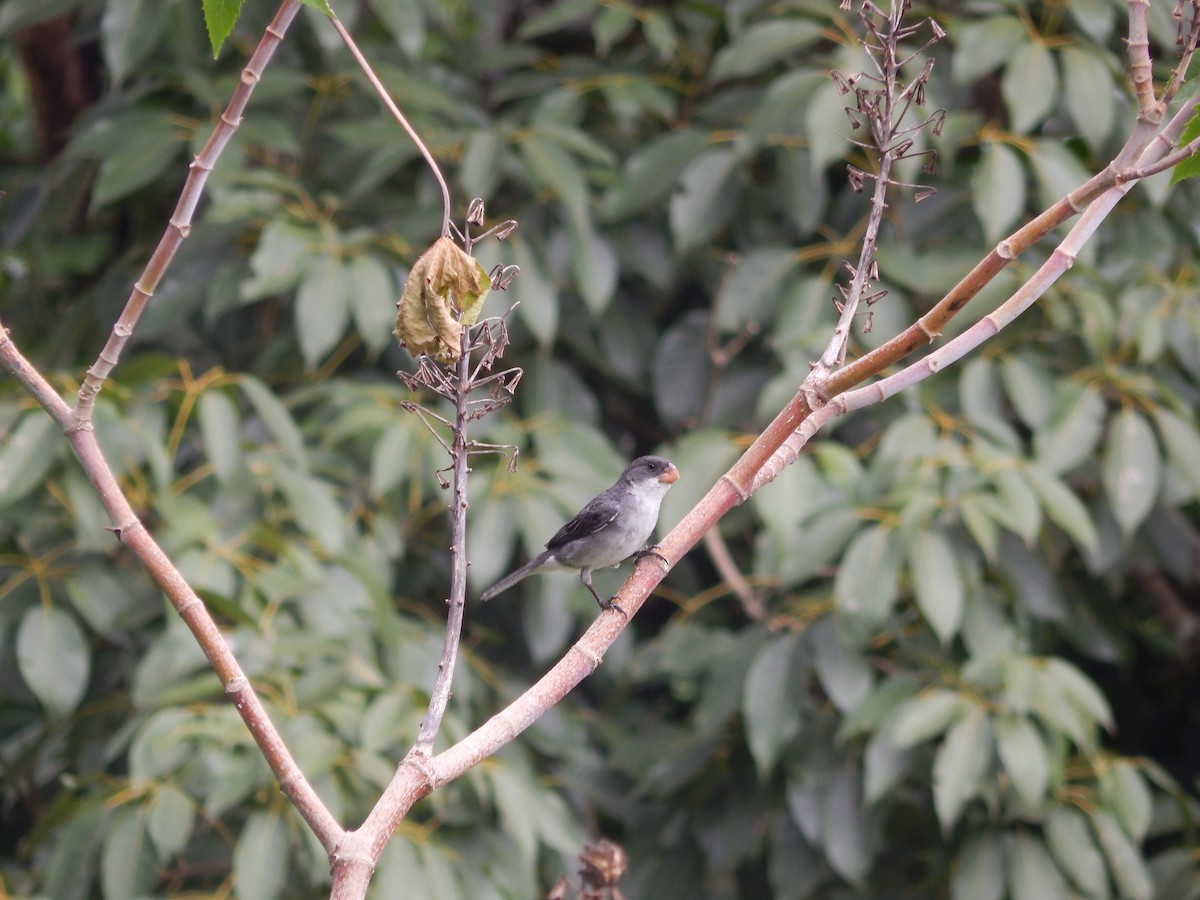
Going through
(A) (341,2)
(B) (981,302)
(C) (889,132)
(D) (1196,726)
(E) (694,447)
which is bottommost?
(D) (1196,726)

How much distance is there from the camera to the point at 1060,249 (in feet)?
5.44

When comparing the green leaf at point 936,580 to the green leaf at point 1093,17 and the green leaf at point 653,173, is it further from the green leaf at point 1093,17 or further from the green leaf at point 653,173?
the green leaf at point 1093,17

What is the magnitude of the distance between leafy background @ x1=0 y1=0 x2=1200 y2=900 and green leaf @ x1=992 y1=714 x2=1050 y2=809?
14 millimetres

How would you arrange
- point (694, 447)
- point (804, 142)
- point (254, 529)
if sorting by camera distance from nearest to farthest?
point (254, 529) → point (694, 447) → point (804, 142)

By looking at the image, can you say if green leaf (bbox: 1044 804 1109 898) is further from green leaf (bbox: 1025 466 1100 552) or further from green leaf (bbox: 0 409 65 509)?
green leaf (bbox: 0 409 65 509)

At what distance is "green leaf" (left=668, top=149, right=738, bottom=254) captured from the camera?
4406 mm

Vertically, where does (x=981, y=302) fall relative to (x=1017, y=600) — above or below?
above

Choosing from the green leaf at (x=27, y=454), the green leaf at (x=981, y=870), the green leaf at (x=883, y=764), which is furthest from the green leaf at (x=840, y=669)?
the green leaf at (x=27, y=454)

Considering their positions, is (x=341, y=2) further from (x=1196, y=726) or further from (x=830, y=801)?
(x=1196, y=726)

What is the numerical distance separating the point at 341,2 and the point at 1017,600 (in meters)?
3.02

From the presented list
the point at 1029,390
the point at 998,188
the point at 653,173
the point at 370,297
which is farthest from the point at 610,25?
the point at 1029,390

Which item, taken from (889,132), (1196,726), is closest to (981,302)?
(889,132)

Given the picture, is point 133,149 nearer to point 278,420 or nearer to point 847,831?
point 278,420

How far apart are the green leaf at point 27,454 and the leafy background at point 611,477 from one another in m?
0.01
